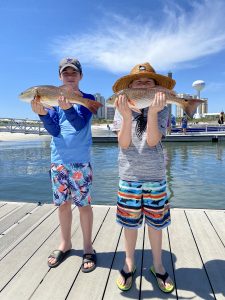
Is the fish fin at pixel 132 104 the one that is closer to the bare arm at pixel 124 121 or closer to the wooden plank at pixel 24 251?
the bare arm at pixel 124 121

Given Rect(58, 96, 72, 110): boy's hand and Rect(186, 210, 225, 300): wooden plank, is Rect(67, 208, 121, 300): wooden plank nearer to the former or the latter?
Rect(186, 210, 225, 300): wooden plank

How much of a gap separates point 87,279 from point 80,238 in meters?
0.93

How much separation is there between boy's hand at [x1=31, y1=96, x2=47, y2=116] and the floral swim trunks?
570mm

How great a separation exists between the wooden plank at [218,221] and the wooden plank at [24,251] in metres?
2.13

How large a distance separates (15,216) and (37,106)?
2257 millimetres

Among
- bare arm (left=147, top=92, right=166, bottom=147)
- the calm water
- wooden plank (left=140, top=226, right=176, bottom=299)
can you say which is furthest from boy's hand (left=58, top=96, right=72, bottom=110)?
the calm water

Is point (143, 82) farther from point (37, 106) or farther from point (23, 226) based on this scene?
point (23, 226)

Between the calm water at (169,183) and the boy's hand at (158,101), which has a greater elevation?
the boy's hand at (158,101)

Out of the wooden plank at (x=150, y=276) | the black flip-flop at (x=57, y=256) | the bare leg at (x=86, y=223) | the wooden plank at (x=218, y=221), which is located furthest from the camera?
the wooden plank at (x=218, y=221)

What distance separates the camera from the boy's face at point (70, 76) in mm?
3051

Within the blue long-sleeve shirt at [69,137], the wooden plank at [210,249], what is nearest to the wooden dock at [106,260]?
the wooden plank at [210,249]

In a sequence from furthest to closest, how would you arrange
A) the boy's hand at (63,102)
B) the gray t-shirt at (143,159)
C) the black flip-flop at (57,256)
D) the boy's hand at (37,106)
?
the black flip-flop at (57,256)
the boy's hand at (37,106)
the boy's hand at (63,102)
the gray t-shirt at (143,159)

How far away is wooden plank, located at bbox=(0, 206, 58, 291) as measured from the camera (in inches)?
115

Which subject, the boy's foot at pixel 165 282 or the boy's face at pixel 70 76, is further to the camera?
the boy's face at pixel 70 76
